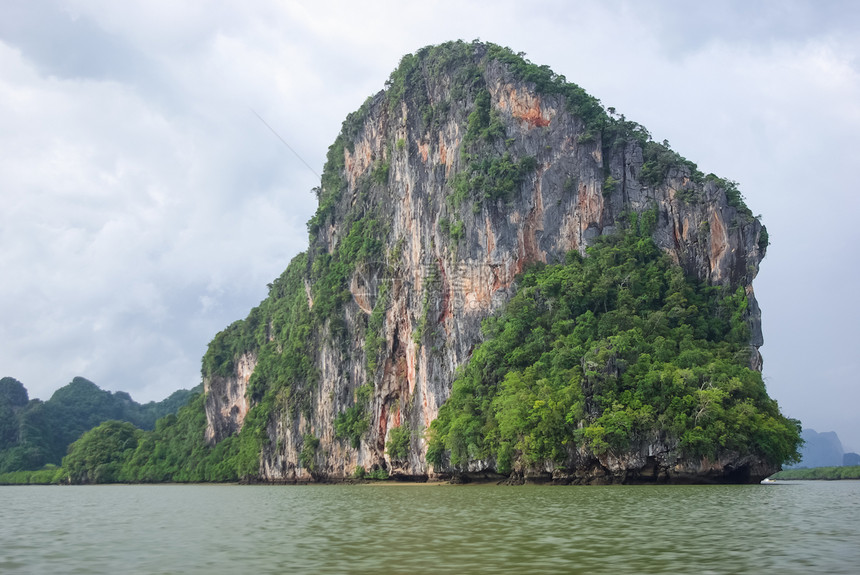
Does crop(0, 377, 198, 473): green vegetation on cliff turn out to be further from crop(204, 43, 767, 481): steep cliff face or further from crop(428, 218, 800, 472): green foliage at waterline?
crop(428, 218, 800, 472): green foliage at waterline

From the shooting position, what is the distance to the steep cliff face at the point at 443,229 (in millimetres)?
55344

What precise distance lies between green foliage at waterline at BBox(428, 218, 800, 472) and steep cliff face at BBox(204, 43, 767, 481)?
1964 millimetres

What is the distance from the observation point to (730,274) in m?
51.0

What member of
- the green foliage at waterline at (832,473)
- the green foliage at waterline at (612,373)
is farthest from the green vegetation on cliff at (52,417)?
the green foliage at waterline at (832,473)

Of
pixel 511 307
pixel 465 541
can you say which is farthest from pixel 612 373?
pixel 465 541

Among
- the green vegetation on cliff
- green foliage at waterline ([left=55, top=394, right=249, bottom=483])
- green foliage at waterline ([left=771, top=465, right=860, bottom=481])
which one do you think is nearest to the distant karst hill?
green foliage at waterline ([left=55, top=394, right=249, bottom=483])

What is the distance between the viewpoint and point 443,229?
→ 60.4 metres

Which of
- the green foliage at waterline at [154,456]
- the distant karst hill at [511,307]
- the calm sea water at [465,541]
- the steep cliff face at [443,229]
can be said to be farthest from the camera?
the green foliage at waterline at [154,456]

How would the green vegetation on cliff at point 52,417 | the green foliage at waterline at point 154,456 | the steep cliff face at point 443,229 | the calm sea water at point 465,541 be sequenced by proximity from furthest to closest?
1. the green vegetation on cliff at point 52,417
2. the green foliage at waterline at point 154,456
3. the steep cliff face at point 443,229
4. the calm sea water at point 465,541

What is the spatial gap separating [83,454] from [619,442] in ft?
235

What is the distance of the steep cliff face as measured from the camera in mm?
55344

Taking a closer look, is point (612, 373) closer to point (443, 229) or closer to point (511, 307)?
point (511, 307)

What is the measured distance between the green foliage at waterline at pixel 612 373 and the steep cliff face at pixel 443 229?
6.44ft

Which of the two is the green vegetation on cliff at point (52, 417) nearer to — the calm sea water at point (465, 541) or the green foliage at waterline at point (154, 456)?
the green foliage at waterline at point (154, 456)
